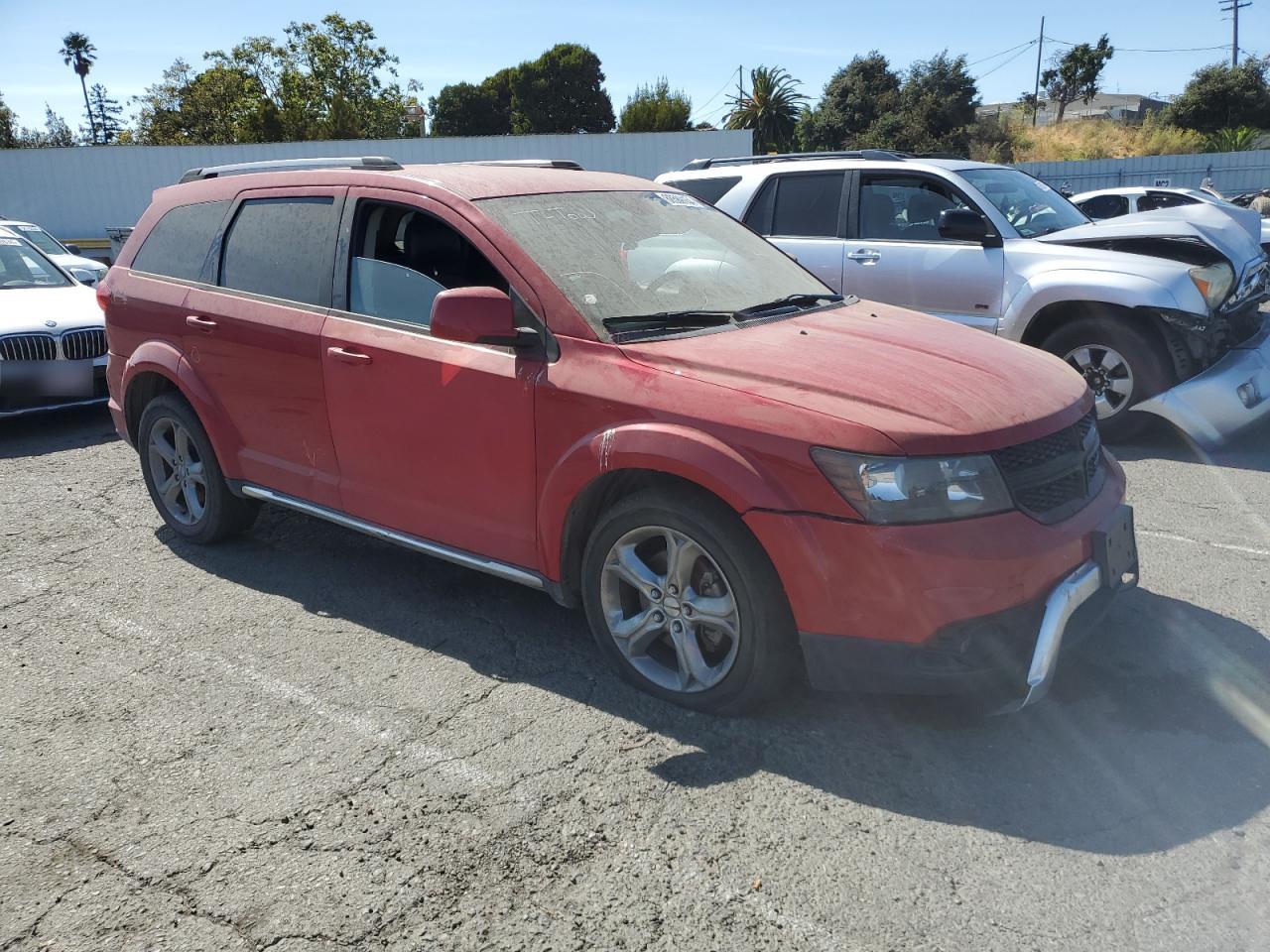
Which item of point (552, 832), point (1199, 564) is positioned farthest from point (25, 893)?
point (1199, 564)

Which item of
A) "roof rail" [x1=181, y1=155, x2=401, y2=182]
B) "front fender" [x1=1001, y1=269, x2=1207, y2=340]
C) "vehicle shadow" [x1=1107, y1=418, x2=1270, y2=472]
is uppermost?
"roof rail" [x1=181, y1=155, x2=401, y2=182]

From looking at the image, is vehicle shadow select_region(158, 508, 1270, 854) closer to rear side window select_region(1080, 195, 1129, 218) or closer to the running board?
the running board

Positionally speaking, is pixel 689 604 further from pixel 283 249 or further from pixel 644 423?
pixel 283 249

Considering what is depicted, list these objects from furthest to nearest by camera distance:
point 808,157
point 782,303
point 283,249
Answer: point 808,157 < point 283,249 < point 782,303

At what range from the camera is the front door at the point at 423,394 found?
12.3ft

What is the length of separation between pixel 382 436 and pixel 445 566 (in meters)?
1.05

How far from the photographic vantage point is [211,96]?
5878 centimetres

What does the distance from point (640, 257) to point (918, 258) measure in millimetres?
3937

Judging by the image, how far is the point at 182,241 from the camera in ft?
16.8

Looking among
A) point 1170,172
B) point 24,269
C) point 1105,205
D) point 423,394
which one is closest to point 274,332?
point 423,394

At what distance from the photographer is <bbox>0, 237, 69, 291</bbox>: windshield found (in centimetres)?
936

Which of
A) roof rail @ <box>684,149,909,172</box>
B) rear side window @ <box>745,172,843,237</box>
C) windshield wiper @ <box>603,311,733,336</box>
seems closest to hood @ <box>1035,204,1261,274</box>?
roof rail @ <box>684,149,909,172</box>

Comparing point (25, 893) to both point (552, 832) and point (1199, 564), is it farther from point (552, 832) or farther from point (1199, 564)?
point (1199, 564)

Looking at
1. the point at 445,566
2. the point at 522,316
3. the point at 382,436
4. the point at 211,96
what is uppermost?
the point at 211,96
